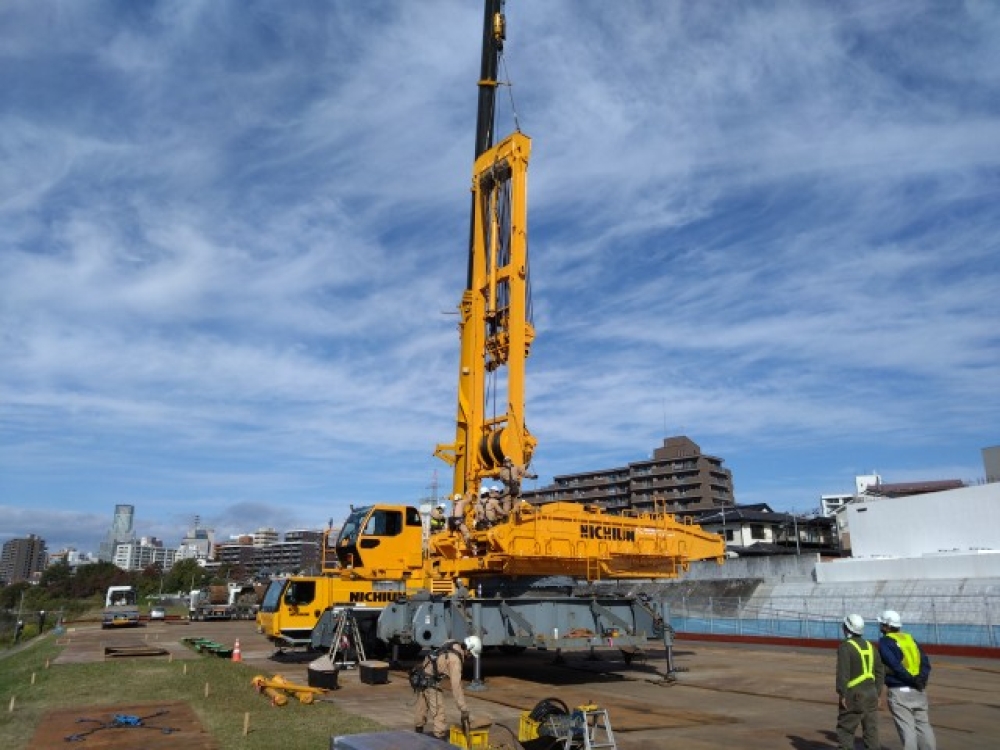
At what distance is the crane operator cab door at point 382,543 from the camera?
19.4 metres

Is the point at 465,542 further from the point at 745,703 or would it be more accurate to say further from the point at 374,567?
the point at 745,703

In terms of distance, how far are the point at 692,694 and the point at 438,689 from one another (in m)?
7.25

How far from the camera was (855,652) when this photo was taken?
287 inches

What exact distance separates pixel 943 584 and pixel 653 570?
19332 mm

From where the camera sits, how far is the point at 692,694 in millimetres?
14031

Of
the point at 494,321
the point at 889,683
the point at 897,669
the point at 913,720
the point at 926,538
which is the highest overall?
the point at 494,321

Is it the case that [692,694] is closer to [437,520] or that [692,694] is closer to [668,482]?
[437,520]

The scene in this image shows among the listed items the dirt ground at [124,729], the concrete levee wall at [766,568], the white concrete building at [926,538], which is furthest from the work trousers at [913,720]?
the concrete levee wall at [766,568]

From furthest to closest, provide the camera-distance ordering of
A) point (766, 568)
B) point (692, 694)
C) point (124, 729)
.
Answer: point (766, 568) → point (692, 694) → point (124, 729)

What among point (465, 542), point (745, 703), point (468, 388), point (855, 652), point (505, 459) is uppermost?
point (468, 388)

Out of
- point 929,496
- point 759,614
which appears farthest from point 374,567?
point 929,496

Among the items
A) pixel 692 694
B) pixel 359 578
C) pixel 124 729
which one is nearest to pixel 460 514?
pixel 359 578

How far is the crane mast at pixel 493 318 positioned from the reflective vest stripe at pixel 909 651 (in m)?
10.9

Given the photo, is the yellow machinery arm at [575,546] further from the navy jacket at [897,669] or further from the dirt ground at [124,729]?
the navy jacket at [897,669]
